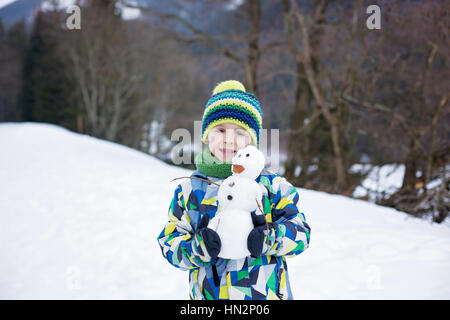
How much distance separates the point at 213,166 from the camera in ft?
4.46

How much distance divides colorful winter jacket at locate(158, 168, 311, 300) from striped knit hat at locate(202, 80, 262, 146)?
226 millimetres

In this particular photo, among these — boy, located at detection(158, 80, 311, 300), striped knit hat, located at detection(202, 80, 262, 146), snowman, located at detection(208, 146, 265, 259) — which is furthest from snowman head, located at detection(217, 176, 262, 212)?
striped knit hat, located at detection(202, 80, 262, 146)

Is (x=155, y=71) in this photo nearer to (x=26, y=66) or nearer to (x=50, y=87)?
(x=50, y=87)

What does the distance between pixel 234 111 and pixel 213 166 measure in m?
0.27

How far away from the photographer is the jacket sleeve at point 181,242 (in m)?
1.18

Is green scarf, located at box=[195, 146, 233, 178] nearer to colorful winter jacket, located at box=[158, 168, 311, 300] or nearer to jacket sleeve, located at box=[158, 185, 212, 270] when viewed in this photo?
colorful winter jacket, located at box=[158, 168, 311, 300]

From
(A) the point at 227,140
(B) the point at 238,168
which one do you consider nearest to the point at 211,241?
(B) the point at 238,168

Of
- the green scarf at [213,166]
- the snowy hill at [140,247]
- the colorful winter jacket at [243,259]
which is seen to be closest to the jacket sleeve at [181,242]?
the colorful winter jacket at [243,259]

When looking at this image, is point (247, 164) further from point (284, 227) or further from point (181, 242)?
point (181, 242)

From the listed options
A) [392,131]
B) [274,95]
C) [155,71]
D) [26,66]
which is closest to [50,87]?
[26,66]

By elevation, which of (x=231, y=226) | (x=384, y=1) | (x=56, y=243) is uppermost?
(x=384, y=1)

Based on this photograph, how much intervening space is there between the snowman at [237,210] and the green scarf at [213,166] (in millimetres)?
192

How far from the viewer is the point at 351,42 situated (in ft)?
21.2
